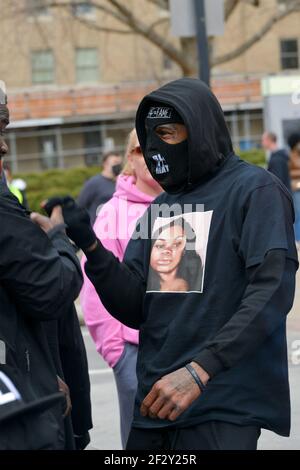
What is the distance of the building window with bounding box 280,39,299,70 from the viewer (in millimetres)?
50531

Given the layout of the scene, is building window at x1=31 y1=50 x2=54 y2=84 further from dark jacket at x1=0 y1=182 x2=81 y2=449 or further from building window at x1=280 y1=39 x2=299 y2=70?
dark jacket at x1=0 y1=182 x2=81 y2=449

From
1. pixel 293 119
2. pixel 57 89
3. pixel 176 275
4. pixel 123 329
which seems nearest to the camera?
pixel 176 275

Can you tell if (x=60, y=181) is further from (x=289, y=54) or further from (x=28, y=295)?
(x=28, y=295)

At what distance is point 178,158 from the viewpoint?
3.55 meters

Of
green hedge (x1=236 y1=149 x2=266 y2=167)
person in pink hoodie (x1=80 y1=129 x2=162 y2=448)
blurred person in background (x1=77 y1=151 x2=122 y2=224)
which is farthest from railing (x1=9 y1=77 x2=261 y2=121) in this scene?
person in pink hoodie (x1=80 y1=129 x2=162 y2=448)

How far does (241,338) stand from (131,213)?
206 cm

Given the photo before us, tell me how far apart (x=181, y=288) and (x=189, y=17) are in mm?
7182

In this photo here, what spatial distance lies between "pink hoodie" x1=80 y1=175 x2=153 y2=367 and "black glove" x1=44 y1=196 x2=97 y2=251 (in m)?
1.67

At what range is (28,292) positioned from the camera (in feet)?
10.1

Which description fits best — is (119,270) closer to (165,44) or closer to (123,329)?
(123,329)

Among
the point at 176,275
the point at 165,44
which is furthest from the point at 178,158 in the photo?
the point at 165,44

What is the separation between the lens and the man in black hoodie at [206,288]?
3.22 m

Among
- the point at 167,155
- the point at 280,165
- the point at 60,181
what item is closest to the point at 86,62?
the point at 60,181

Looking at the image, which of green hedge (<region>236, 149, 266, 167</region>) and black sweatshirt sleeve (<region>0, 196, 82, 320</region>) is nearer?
black sweatshirt sleeve (<region>0, 196, 82, 320</region>)
